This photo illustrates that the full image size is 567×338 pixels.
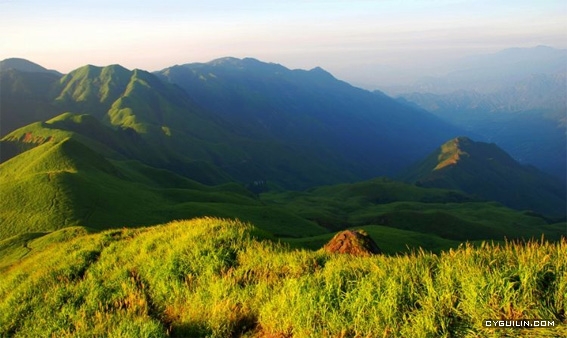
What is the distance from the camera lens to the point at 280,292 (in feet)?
29.0

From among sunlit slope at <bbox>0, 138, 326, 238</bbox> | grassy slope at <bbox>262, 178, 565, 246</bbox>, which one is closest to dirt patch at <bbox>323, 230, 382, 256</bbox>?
sunlit slope at <bbox>0, 138, 326, 238</bbox>

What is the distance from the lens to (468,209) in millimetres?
193125

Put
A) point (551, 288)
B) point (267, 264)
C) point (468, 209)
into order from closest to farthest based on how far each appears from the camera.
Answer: point (551, 288) < point (267, 264) < point (468, 209)

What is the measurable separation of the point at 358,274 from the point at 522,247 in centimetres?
327

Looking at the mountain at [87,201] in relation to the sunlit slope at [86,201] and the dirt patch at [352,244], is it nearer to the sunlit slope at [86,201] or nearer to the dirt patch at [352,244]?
the sunlit slope at [86,201]

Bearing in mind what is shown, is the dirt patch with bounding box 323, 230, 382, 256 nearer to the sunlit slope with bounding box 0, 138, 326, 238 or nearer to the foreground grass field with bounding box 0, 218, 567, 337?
the foreground grass field with bounding box 0, 218, 567, 337

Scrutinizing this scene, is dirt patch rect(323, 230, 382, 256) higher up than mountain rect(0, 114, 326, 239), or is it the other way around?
dirt patch rect(323, 230, 382, 256)

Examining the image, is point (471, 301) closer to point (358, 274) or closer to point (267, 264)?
point (358, 274)

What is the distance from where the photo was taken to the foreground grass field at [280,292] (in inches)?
276

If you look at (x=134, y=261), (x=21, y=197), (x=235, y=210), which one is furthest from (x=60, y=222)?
(x=134, y=261)

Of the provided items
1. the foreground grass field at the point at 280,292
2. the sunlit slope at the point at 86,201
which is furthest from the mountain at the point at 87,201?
the foreground grass field at the point at 280,292

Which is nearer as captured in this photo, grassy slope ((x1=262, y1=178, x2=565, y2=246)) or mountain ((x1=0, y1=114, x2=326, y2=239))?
mountain ((x1=0, y1=114, x2=326, y2=239))

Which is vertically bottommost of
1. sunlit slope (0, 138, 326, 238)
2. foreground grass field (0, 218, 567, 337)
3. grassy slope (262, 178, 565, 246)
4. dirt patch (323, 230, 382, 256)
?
grassy slope (262, 178, 565, 246)

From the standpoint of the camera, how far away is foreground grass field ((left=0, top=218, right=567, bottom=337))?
23.0 ft
